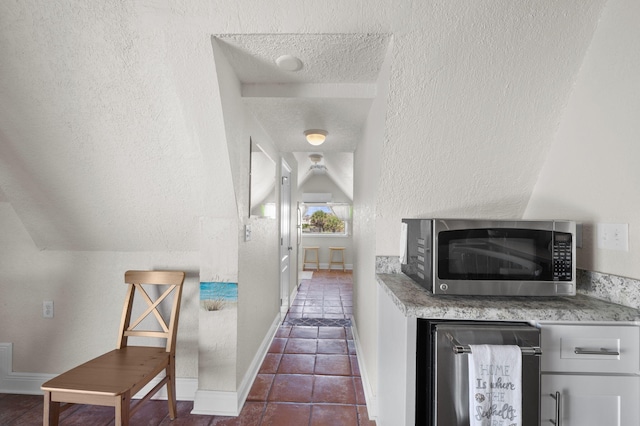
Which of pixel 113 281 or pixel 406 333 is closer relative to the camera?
pixel 406 333

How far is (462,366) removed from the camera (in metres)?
1.01

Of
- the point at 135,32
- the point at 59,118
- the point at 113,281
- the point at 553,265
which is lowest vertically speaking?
the point at 113,281

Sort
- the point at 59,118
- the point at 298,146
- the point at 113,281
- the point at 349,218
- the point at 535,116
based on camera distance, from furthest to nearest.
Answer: the point at 349,218 → the point at 298,146 → the point at 113,281 → the point at 59,118 → the point at 535,116

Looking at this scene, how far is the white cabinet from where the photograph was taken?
1.04m

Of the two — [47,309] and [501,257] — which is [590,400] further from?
[47,309]

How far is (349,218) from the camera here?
25.3ft

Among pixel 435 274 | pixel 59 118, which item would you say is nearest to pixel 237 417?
pixel 435 274

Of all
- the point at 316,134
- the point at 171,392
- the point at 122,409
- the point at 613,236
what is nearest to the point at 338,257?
the point at 316,134

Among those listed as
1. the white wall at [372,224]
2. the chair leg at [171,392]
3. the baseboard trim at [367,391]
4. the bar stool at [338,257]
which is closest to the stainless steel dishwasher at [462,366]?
the white wall at [372,224]

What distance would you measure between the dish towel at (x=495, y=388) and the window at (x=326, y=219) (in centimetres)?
669

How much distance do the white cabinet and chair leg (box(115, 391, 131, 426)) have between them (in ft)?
5.97

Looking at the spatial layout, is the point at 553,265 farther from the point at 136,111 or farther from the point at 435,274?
the point at 136,111

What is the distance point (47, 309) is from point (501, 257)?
9.80 ft

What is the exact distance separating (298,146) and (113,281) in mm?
2010
